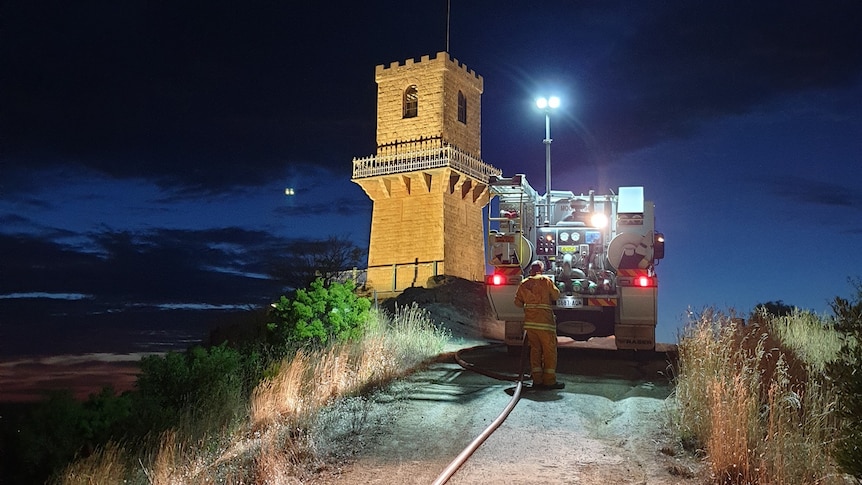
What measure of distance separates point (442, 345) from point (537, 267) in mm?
5191

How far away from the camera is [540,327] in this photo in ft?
37.3

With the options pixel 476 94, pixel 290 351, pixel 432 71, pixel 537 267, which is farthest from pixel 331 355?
pixel 476 94

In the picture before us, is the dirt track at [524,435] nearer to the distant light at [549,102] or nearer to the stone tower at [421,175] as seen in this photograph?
the distant light at [549,102]

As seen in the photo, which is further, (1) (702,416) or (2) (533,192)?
(2) (533,192)

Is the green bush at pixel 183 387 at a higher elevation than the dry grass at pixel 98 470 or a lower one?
higher

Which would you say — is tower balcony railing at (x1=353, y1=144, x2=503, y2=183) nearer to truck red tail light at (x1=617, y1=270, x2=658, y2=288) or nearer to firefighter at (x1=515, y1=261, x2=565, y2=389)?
truck red tail light at (x1=617, y1=270, x2=658, y2=288)

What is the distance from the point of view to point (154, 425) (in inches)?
401

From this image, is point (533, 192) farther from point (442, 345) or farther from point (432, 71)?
point (432, 71)

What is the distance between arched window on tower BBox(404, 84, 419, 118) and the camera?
1528 inches

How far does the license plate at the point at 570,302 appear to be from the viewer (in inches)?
579

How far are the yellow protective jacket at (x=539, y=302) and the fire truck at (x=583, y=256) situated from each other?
3.12 meters

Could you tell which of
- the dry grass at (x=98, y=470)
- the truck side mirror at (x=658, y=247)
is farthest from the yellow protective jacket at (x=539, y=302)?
the dry grass at (x=98, y=470)

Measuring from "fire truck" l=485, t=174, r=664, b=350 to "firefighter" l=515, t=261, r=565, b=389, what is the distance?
3130mm

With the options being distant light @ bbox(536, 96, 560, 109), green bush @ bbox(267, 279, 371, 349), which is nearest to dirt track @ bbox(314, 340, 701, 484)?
green bush @ bbox(267, 279, 371, 349)
